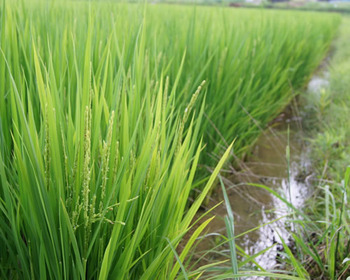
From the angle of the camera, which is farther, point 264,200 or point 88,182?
point 264,200

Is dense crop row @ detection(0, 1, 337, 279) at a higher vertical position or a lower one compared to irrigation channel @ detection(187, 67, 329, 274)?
higher

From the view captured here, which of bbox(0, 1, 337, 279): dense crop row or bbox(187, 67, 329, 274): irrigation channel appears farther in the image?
bbox(187, 67, 329, 274): irrigation channel

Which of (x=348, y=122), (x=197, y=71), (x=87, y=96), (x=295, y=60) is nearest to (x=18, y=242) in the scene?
(x=87, y=96)

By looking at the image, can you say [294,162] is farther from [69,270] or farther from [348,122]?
[69,270]

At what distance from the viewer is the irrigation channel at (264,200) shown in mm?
1462

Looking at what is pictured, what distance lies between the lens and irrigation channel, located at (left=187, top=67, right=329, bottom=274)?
4.80 ft

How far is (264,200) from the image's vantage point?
1.92 m

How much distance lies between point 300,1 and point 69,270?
1165 inches

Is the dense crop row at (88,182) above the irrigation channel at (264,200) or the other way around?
above

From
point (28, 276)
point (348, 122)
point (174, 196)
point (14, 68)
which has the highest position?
point (14, 68)

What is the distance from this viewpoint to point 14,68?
1.05 m

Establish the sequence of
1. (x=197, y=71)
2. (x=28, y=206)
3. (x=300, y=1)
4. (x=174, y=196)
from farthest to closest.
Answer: (x=300, y=1), (x=197, y=71), (x=174, y=196), (x=28, y=206)

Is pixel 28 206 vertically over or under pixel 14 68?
under

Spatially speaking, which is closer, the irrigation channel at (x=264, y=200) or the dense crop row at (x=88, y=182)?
the dense crop row at (x=88, y=182)
